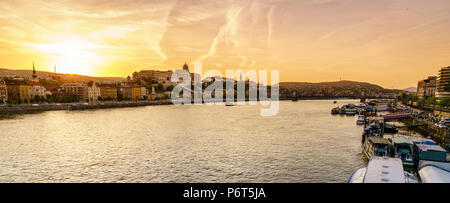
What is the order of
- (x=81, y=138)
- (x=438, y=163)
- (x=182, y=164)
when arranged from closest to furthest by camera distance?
(x=438, y=163)
(x=182, y=164)
(x=81, y=138)

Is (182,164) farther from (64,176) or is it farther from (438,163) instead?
(438,163)

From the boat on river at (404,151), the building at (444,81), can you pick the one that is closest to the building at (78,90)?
the boat on river at (404,151)

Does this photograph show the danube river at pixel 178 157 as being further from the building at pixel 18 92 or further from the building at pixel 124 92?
the building at pixel 124 92

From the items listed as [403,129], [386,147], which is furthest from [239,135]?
[403,129]

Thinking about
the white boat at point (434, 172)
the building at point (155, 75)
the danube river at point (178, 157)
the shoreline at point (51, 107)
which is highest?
the building at point (155, 75)

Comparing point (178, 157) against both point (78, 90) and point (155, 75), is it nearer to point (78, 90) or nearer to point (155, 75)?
point (78, 90)

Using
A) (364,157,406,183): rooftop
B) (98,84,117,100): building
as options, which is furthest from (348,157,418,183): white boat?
(98,84,117,100): building

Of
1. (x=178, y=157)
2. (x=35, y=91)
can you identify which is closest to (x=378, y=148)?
(x=178, y=157)

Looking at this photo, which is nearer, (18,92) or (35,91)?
(18,92)

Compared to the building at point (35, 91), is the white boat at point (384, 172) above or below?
below
